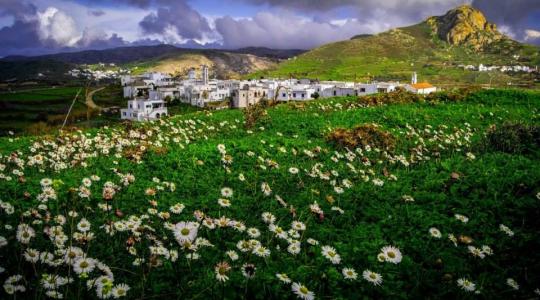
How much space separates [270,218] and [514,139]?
9.63 meters

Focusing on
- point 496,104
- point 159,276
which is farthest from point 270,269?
point 496,104

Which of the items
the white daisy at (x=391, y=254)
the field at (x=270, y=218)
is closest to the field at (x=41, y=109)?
the field at (x=270, y=218)

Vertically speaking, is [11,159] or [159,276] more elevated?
[11,159]

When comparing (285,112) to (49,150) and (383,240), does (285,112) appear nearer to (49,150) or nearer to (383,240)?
(49,150)

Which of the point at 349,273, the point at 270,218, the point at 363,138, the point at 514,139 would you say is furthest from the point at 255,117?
the point at 349,273

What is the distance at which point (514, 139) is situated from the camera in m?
11.6

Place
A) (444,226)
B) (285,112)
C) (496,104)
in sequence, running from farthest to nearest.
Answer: (496,104)
(285,112)
(444,226)

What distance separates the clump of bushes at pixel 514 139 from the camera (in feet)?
38.0

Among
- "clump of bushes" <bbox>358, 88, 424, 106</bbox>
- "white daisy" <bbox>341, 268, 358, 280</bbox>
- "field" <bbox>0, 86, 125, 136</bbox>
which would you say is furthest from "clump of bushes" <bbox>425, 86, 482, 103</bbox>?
"field" <bbox>0, 86, 125, 136</bbox>

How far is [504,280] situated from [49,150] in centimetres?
1062

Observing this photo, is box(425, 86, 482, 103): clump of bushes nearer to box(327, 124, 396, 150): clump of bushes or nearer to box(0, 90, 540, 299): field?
box(0, 90, 540, 299): field

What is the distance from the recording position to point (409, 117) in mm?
16922

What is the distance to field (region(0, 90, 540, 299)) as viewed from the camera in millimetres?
4055

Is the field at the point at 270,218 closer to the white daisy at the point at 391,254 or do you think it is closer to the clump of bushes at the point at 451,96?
the white daisy at the point at 391,254
